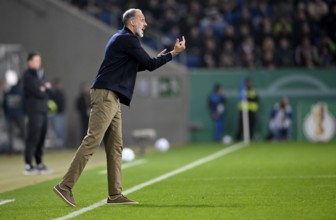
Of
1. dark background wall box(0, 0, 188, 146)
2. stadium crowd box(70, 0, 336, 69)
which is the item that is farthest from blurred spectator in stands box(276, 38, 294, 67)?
dark background wall box(0, 0, 188, 146)

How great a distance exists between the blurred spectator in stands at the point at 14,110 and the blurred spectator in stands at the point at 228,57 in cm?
787

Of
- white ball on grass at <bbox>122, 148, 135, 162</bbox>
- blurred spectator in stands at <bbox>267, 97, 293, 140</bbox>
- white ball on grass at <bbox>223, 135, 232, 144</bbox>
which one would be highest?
blurred spectator in stands at <bbox>267, 97, 293, 140</bbox>

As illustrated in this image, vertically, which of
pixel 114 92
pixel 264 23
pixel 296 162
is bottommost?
pixel 296 162

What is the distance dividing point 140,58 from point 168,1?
2060 cm

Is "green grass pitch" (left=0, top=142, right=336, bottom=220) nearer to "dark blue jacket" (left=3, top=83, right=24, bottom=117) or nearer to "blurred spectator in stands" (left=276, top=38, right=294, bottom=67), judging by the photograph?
"dark blue jacket" (left=3, top=83, right=24, bottom=117)

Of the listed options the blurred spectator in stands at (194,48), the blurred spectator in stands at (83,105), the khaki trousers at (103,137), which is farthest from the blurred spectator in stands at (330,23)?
the khaki trousers at (103,137)

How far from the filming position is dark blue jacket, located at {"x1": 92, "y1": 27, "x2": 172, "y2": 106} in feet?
32.9

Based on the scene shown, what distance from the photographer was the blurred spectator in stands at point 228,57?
29380 mm

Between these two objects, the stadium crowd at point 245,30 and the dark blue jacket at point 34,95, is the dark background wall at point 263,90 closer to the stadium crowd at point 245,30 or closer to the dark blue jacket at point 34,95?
the stadium crowd at point 245,30

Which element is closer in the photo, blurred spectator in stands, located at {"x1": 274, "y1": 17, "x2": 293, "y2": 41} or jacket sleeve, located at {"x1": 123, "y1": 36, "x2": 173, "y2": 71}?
jacket sleeve, located at {"x1": 123, "y1": 36, "x2": 173, "y2": 71}

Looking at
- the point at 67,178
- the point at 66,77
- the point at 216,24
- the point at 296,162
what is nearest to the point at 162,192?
the point at 67,178

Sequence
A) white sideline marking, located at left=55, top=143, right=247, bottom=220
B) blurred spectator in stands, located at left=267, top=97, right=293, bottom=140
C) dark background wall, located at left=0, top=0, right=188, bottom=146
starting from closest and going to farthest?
white sideline marking, located at left=55, top=143, right=247, bottom=220 < dark background wall, located at left=0, top=0, right=188, bottom=146 < blurred spectator in stands, located at left=267, top=97, right=293, bottom=140

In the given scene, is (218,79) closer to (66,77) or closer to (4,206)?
(66,77)

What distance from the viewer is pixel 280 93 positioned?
29688 millimetres
